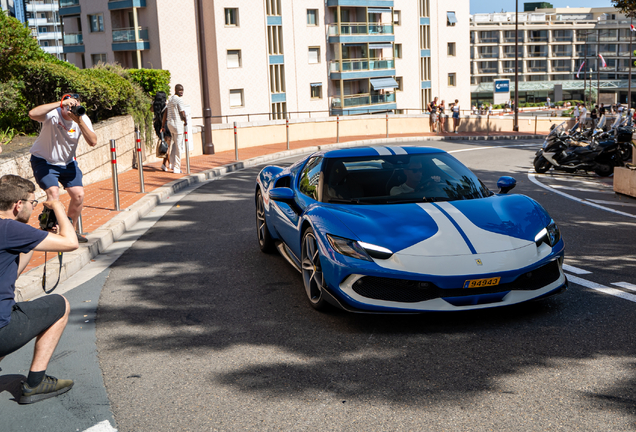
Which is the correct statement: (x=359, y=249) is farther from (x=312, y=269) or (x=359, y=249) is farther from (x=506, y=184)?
(x=506, y=184)

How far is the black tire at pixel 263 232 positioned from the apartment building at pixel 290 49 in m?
35.3

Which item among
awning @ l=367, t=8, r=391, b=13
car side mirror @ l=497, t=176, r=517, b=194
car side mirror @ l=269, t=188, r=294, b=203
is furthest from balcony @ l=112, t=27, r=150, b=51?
car side mirror @ l=497, t=176, r=517, b=194

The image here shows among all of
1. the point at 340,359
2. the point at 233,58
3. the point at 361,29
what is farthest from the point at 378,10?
the point at 340,359

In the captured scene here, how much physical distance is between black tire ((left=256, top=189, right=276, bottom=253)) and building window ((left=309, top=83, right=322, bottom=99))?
169 ft

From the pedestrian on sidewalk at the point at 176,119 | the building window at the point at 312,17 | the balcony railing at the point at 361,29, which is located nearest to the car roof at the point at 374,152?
the pedestrian on sidewalk at the point at 176,119

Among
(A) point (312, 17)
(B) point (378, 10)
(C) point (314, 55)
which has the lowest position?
(C) point (314, 55)

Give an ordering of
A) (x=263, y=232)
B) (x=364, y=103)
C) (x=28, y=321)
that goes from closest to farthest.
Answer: (x=28, y=321)
(x=263, y=232)
(x=364, y=103)

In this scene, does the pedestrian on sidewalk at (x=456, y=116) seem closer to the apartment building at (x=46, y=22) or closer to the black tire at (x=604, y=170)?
the black tire at (x=604, y=170)

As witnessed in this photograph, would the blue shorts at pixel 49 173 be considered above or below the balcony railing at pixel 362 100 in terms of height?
below

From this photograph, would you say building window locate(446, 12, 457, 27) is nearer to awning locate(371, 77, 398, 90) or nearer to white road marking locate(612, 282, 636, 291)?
awning locate(371, 77, 398, 90)

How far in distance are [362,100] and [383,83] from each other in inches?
119

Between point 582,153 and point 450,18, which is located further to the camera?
point 450,18

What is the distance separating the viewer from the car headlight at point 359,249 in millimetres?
4539

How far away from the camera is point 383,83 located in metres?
62.7
